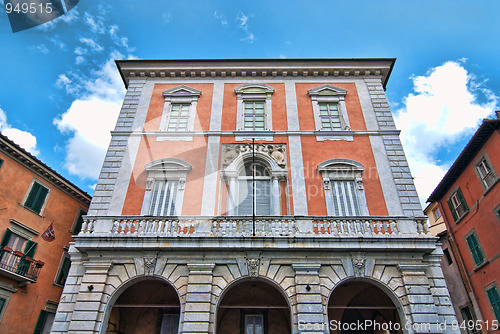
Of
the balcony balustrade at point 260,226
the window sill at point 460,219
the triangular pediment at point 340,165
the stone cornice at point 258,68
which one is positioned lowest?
the balcony balustrade at point 260,226

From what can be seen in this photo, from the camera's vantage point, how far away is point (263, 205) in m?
13.1

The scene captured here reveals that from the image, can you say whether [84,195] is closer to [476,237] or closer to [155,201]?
[155,201]

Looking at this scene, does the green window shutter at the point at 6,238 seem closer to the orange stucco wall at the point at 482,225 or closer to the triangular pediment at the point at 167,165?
the triangular pediment at the point at 167,165

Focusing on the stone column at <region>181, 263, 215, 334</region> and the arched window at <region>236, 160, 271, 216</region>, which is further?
the arched window at <region>236, 160, 271, 216</region>

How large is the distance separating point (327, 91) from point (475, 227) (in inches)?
409

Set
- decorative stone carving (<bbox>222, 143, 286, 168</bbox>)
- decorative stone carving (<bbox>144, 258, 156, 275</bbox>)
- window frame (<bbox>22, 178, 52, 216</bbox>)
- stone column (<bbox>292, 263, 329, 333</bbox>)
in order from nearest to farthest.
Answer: stone column (<bbox>292, 263, 329, 333</bbox>), decorative stone carving (<bbox>144, 258, 156, 275</bbox>), decorative stone carving (<bbox>222, 143, 286, 168</bbox>), window frame (<bbox>22, 178, 52, 216</bbox>)

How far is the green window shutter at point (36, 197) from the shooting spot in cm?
1667

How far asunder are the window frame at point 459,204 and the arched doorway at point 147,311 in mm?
15795

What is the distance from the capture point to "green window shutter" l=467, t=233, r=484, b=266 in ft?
55.4

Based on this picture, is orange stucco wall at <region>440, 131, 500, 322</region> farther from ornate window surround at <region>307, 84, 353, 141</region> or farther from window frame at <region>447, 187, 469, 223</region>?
ornate window surround at <region>307, 84, 353, 141</region>

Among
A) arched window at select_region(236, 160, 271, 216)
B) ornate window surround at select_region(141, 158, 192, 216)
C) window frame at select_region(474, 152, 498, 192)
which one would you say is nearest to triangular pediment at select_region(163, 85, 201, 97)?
ornate window surround at select_region(141, 158, 192, 216)

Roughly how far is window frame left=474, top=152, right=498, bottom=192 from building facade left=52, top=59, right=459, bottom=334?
5408 mm

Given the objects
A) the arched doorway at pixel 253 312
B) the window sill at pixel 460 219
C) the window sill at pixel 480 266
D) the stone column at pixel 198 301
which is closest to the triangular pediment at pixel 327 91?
the arched doorway at pixel 253 312

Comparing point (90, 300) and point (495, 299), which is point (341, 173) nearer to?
point (495, 299)
